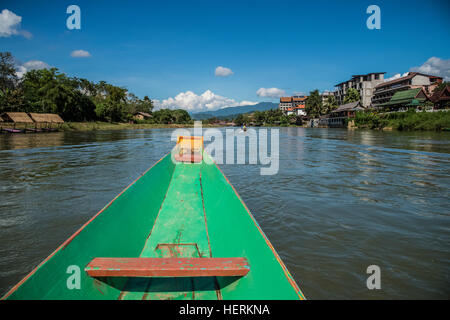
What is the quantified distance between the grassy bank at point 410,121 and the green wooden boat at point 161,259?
46.0 m

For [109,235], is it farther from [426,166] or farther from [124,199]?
[426,166]

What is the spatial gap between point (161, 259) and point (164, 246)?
4.84ft

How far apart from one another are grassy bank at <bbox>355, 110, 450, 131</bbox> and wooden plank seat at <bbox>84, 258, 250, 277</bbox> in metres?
46.8

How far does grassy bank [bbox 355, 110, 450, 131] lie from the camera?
3722cm

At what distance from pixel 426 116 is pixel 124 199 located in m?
50.9

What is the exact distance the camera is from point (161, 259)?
2266mm

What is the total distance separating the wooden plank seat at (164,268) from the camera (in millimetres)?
2066
